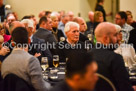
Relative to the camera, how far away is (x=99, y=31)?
335 cm

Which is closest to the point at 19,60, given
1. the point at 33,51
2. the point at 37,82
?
the point at 37,82

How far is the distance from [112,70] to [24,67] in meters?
0.95

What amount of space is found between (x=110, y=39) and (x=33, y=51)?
86.0 inches

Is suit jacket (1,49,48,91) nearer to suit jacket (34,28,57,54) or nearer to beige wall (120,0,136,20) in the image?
suit jacket (34,28,57,54)

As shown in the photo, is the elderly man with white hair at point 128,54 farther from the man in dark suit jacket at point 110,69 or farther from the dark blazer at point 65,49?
the man in dark suit jacket at point 110,69

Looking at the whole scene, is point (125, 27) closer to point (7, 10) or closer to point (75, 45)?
point (75, 45)

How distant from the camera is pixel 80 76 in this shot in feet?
6.68

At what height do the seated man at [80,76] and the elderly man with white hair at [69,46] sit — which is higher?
the seated man at [80,76]

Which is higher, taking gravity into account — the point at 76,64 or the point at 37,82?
the point at 76,64

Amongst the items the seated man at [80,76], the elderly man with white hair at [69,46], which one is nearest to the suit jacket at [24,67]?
the seated man at [80,76]

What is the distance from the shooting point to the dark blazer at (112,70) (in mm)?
3125

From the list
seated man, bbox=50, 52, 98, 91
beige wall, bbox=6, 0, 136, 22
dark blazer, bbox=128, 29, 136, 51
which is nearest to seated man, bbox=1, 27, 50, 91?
seated man, bbox=50, 52, 98, 91

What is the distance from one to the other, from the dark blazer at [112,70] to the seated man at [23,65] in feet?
2.31

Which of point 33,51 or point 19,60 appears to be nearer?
point 19,60
